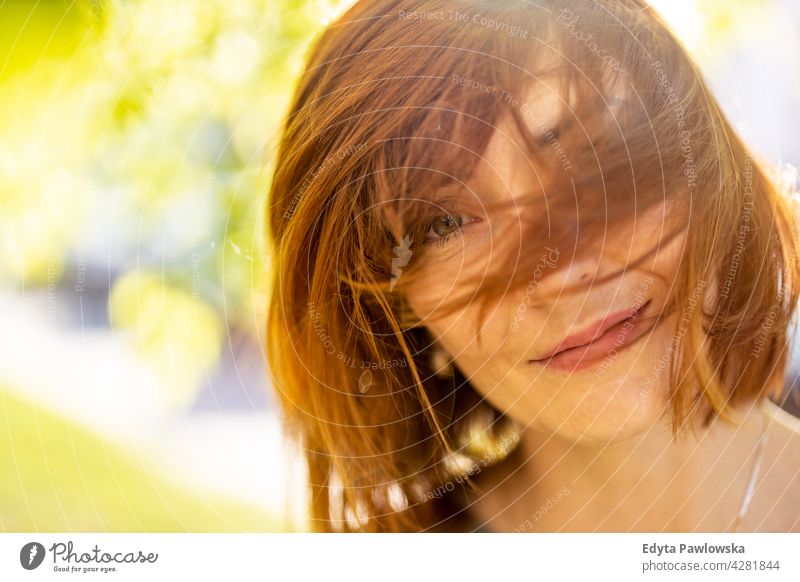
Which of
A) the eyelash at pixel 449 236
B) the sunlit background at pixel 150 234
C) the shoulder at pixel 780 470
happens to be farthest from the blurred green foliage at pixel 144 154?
the shoulder at pixel 780 470

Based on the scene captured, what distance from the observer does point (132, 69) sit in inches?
20.7

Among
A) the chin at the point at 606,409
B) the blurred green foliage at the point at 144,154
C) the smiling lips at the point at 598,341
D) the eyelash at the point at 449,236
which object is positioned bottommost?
the chin at the point at 606,409

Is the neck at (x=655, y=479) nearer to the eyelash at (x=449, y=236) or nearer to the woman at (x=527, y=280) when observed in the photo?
the woman at (x=527, y=280)

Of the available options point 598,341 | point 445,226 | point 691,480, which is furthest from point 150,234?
point 691,480

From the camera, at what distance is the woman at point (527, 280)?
48 cm

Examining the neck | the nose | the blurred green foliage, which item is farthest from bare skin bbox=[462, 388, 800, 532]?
the blurred green foliage

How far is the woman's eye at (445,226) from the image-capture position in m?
0.49
